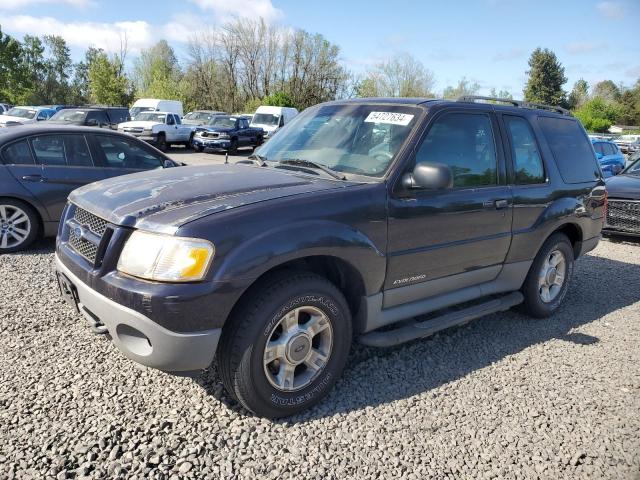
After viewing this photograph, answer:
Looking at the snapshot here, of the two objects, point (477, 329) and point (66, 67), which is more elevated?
point (66, 67)

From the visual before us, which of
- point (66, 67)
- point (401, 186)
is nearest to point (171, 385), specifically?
point (401, 186)

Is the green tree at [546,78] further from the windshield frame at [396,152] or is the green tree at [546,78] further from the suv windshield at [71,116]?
the windshield frame at [396,152]

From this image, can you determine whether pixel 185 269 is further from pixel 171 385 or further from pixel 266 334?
pixel 171 385

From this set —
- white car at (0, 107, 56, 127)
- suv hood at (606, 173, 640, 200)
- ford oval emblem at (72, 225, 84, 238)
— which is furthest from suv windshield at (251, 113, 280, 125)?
ford oval emblem at (72, 225, 84, 238)

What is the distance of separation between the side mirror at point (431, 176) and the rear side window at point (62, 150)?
4922mm

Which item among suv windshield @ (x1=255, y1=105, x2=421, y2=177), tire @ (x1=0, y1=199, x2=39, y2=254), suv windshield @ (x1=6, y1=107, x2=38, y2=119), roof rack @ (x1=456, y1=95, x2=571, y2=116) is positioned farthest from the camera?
suv windshield @ (x1=6, y1=107, x2=38, y2=119)

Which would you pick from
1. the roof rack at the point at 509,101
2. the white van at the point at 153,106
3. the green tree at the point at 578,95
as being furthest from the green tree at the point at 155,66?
the roof rack at the point at 509,101

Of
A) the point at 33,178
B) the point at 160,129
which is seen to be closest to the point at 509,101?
the point at 33,178

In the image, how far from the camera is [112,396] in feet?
10.2

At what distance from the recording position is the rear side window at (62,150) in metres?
6.31

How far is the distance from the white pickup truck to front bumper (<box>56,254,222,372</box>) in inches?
836

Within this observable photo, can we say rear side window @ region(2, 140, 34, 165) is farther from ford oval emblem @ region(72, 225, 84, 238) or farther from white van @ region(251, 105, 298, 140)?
white van @ region(251, 105, 298, 140)

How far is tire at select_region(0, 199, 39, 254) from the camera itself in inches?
237

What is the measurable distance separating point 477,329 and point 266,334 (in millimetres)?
2513
